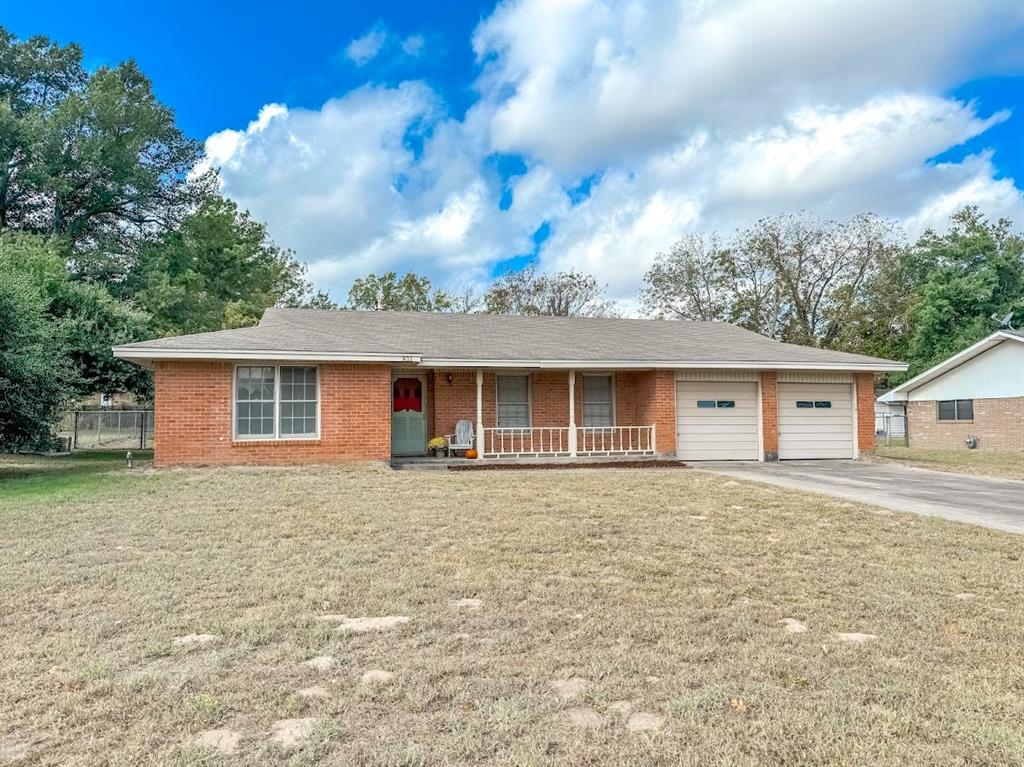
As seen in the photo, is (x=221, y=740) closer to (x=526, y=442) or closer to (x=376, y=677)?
(x=376, y=677)

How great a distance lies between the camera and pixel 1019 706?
2.95 m

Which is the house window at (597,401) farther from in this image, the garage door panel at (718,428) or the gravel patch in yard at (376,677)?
the gravel patch in yard at (376,677)

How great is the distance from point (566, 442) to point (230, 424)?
748 centimetres

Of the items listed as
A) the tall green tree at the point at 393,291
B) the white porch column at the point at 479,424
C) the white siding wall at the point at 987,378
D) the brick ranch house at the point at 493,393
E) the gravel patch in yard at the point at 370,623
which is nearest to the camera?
the gravel patch in yard at the point at 370,623

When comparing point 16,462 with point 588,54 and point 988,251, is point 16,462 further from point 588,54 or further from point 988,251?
point 988,251

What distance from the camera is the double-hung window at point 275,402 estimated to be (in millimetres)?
12797

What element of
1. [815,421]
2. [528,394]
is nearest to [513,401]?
[528,394]

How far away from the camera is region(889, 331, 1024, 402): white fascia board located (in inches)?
901

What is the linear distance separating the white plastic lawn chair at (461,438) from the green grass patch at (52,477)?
6.20 m

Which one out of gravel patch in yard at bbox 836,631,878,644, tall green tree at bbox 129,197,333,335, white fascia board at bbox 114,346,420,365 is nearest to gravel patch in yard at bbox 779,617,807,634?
gravel patch in yard at bbox 836,631,878,644

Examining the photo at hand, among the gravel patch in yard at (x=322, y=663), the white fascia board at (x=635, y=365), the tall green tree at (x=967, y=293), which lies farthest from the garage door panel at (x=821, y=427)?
the tall green tree at (x=967, y=293)

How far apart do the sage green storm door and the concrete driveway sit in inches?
247

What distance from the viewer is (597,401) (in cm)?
1614

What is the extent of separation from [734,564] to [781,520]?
2.32m
